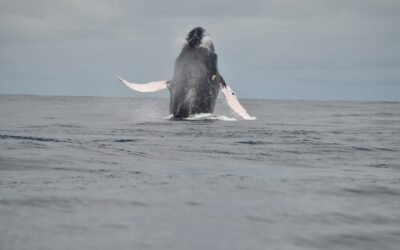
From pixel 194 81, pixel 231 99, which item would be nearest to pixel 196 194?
pixel 194 81

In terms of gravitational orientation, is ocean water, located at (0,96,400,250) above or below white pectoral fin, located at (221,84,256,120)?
below

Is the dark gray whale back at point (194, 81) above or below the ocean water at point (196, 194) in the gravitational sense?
above

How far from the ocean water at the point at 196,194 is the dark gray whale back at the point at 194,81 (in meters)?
6.46

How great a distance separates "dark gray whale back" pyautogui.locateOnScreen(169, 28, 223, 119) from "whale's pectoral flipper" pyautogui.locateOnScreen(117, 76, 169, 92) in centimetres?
43

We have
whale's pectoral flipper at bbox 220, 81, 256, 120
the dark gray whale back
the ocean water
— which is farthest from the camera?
whale's pectoral flipper at bbox 220, 81, 256, 120

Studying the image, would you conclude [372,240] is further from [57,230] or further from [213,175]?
[213,175]

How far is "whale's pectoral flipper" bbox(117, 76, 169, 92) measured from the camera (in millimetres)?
23719

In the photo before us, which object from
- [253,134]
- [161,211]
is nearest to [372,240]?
[161,211]

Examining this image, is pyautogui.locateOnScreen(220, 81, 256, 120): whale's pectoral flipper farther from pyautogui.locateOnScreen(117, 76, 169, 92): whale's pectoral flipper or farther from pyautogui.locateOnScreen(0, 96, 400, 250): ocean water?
pyautogui.locateOnScreen(0, 96, 400, 250): ocean water

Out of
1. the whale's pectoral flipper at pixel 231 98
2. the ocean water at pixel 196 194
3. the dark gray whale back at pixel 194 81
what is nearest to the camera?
the ocean water at pixel 196 194

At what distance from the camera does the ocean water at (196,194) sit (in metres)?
6.20

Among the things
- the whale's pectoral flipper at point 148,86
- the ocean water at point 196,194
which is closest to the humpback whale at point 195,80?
the whale's pectoral flipper at point 148,86

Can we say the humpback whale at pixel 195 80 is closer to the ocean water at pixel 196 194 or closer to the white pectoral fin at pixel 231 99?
the white pectoral fin at pixel 231 99

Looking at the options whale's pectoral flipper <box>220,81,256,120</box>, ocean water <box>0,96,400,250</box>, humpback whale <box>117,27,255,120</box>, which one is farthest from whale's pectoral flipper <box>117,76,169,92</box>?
ocean water <box>0,96,400,250</box>
